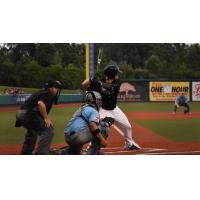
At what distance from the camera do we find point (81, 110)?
8.32 meters

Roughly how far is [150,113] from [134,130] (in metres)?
0.49

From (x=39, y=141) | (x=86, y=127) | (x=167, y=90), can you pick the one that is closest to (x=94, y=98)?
(x=86, y=127)

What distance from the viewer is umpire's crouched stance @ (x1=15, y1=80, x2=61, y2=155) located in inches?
329

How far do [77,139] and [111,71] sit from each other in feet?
4.41

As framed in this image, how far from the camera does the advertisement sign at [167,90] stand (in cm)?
880

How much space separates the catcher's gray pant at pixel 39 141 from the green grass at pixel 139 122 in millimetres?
101

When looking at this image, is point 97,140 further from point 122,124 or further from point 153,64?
point 153,64

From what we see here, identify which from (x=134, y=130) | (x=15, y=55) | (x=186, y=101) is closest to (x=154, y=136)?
(x=134, y=130)

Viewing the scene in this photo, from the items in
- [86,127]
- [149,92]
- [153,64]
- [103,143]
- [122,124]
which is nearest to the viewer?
[86,127]

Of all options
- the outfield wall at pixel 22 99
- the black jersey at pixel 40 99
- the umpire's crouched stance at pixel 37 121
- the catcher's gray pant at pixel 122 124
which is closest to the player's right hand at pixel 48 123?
the umpire's crouched stance at pixel 37 121

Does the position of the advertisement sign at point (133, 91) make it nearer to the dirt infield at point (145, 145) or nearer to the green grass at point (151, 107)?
the green grass at point (151, 107)

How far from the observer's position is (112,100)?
27.7ft
